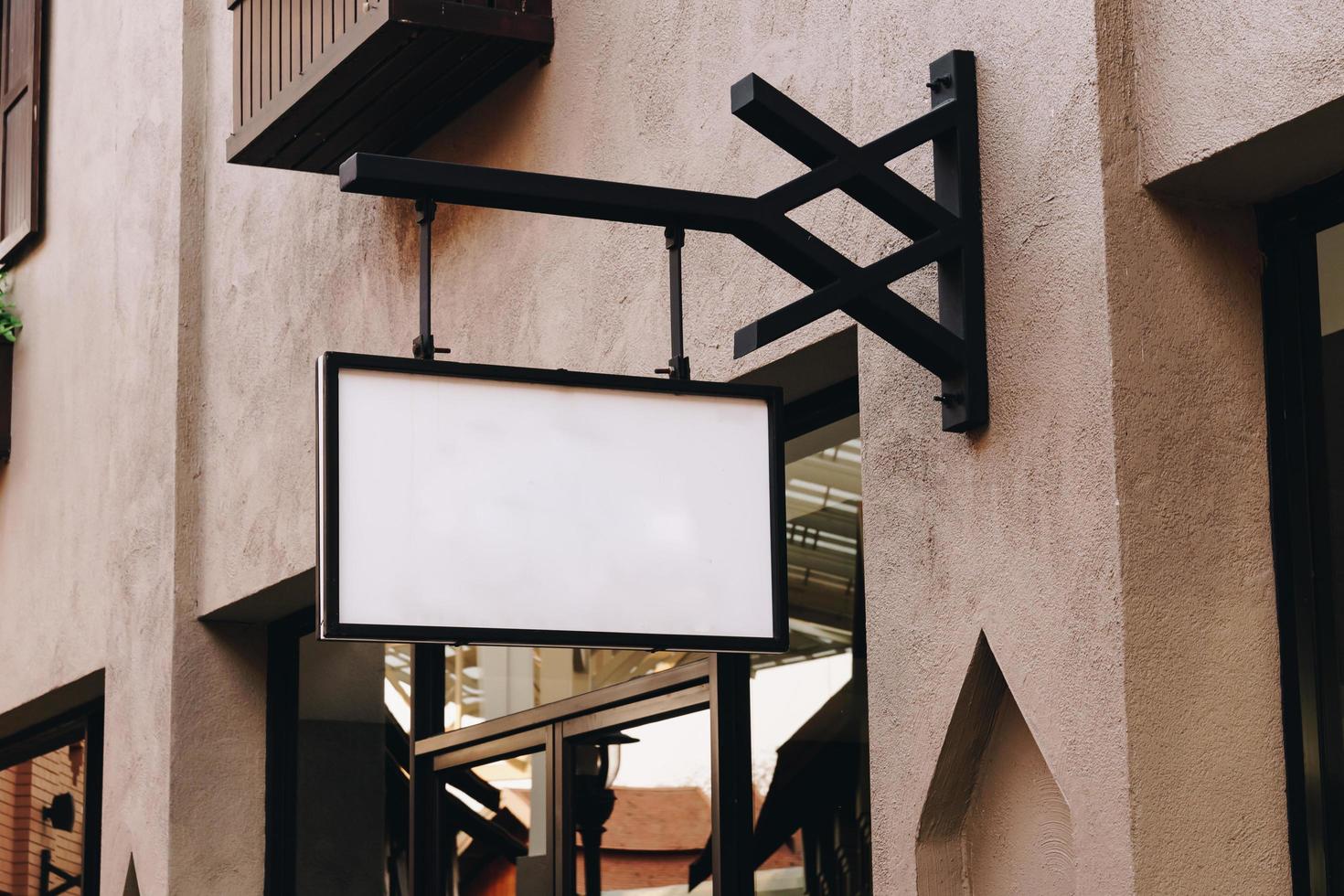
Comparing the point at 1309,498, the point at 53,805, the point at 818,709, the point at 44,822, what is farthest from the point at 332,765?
the point at 1309,498

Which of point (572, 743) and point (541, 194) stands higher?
point (541, 194)

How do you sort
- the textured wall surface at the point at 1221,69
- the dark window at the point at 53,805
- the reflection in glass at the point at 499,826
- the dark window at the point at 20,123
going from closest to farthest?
the textured wall surface at the point at 1221,69
the reflection in glass at the point at 499,826
the dark window at the point at 53,805
the dark window at the point at 20,123

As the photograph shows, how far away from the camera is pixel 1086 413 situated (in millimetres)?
3367

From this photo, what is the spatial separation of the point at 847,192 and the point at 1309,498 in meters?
1.02

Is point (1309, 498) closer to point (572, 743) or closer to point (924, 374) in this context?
point (924, 374)

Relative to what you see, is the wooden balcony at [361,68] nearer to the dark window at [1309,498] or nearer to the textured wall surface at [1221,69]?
the textured wall surface at [1221,69]

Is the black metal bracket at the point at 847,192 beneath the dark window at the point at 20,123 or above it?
beneath

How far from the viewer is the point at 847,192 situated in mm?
3615

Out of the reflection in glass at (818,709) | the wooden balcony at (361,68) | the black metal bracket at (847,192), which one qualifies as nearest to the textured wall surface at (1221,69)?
the black metal bracket at (847,192)

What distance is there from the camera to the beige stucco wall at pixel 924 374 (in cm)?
326

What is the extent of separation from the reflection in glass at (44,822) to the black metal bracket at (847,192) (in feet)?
21.3

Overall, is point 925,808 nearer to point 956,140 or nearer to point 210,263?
point 956,140

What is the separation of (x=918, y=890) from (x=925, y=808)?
0.16 m

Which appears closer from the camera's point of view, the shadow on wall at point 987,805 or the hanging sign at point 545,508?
the hanging sign at point 545,508
